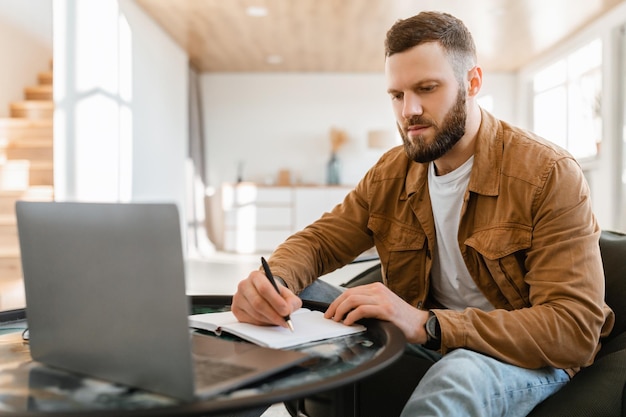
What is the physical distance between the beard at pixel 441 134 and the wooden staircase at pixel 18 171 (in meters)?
3.24

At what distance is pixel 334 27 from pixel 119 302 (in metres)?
7.18

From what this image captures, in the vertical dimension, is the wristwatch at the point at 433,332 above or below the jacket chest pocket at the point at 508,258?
below

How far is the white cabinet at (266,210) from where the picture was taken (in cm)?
986

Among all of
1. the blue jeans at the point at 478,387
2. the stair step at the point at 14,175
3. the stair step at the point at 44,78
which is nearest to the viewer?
the blue jeans at the point at 478,387

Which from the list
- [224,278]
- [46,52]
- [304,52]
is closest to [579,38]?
[304,52]

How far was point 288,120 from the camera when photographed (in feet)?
34.6

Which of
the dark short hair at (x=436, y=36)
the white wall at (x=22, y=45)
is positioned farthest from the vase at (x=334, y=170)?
the dark short hair at (x=436, y=36)

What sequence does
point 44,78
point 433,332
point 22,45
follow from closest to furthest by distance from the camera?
point 433,332
point 22,45
point 44,78

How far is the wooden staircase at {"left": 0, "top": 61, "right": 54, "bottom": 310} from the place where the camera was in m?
4.59

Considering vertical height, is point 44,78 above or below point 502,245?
above

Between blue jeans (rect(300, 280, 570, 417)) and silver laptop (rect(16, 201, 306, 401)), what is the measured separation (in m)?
0.24

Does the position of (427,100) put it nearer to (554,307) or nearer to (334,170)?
(554,307)

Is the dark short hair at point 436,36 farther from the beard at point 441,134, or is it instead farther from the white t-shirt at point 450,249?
the white t-shirt at point 450,249

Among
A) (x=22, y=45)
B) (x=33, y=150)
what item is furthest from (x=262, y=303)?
(x=22, y=45)
